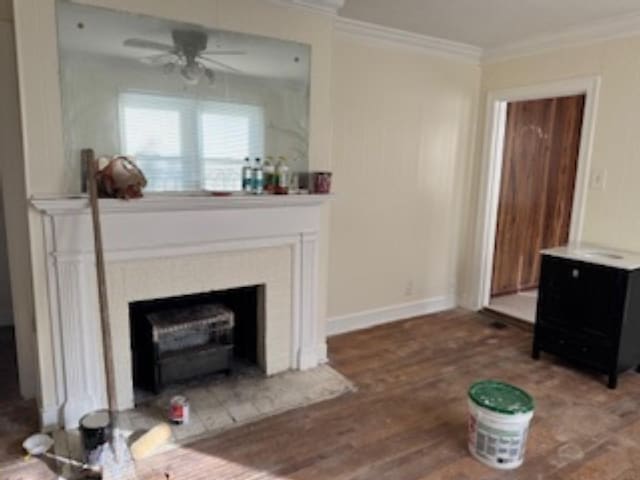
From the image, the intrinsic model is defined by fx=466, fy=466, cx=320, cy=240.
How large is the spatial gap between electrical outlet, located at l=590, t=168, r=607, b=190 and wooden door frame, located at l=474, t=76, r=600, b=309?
46 millimetres

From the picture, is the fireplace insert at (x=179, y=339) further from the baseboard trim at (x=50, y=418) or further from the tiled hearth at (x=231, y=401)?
the baseboard trim at (x=50, y=418)

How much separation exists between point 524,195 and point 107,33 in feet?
12.5

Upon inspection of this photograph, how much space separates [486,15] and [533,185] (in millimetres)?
2073

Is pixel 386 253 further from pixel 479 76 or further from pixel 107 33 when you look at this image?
pixel 107 33

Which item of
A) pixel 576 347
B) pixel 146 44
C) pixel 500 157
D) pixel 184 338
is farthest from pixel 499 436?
pixel 500 157

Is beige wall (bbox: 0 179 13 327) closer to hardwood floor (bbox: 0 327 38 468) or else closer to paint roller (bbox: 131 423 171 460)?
hardwood floor (bbox: 0 327 38 468)

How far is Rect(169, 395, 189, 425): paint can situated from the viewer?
2320mm

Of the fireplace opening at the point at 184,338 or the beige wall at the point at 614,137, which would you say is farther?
the beige wall at the point at 614,137

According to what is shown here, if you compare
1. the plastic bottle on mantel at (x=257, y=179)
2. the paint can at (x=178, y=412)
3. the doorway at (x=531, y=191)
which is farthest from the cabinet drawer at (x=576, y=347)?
the paint can at (x=178, y=412)

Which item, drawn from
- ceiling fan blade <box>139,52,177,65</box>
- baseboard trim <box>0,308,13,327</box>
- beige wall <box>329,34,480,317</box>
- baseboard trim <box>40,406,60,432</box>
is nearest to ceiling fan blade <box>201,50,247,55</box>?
ceiling fan blade <box>139,52,177,65</box>

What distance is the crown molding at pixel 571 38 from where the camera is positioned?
2.96 meters

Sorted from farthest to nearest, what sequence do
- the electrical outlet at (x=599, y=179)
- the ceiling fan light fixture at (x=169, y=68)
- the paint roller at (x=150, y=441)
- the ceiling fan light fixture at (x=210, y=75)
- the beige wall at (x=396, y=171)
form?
the beige wall at (x=396, y=171), the electrical outlet at (x=599, y=179), the ceiling fan light fixture at (x=210, y=75), the ceiling fan light fixture at (x=169, y=68), the paint roller at (x=150, y=441)

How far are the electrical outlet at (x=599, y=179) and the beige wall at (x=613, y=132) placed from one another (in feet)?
0.06

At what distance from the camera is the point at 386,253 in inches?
146
